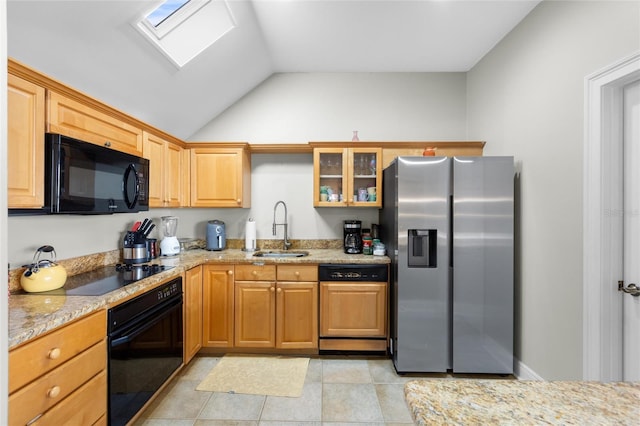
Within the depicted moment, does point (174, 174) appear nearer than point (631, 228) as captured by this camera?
No

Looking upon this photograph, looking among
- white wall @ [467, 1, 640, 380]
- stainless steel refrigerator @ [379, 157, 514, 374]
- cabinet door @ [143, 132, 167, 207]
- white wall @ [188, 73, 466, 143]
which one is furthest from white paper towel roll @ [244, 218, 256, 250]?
white wall @ [467, 1, 640, 380]

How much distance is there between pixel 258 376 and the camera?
2320mm

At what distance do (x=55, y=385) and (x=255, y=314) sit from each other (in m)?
1.52

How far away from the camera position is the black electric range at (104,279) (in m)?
1.59

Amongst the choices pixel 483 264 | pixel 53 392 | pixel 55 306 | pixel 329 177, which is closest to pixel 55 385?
pixel 53 392

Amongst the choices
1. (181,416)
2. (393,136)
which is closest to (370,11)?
(393,136)

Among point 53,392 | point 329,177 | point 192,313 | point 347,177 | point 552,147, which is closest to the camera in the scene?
point 53,392

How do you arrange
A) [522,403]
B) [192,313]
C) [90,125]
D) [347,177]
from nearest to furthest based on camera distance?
[522,403]
[90,125]
[192,313]
[347,177]

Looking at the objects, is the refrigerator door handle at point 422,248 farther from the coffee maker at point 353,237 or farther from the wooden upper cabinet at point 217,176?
the wooden upper cabinet at point 217,176

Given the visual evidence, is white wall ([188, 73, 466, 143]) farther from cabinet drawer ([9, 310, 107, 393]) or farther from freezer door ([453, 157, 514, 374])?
cabinet drawer ([9, 310, 107, 393])

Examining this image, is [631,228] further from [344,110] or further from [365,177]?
[344,110]

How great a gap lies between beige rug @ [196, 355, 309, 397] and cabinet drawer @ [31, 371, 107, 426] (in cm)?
83

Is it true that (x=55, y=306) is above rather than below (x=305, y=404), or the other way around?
above

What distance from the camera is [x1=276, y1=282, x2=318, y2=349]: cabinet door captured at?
2598 millimetres
